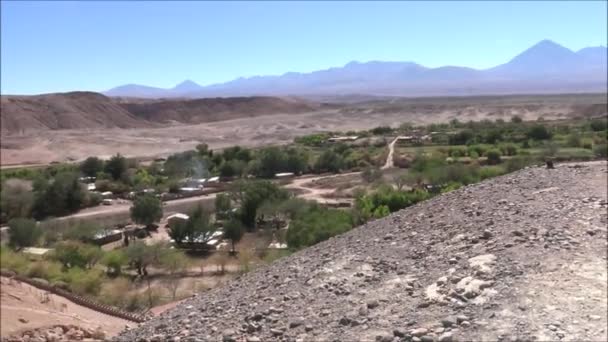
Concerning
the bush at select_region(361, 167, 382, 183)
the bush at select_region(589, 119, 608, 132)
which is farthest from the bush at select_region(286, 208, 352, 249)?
the bush at select_region(589, 119, 608, 132)

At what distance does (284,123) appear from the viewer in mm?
115938

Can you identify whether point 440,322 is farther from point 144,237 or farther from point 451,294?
point 144,237

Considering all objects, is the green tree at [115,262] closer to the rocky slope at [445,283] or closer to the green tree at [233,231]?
the green tree at [233,231]

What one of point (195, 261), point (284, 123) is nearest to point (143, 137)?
point (284, 123)

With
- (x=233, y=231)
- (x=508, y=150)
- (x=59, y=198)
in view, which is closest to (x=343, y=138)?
(x=508, y=150)

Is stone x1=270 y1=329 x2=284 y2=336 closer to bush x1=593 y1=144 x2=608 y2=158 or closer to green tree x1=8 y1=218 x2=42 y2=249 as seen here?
green tree x1=8 y1=218 x2=42 y2=249

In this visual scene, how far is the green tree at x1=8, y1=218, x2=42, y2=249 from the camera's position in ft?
108

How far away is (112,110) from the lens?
5037 inches

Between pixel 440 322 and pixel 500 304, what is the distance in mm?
746

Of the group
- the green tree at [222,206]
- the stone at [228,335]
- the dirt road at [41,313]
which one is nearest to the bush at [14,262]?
the dirt road at [41,313]

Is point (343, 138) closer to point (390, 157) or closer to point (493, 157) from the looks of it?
point (390, 157)

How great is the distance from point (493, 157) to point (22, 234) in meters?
35.5

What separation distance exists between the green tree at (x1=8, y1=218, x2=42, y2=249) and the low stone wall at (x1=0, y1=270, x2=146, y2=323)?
9399mm

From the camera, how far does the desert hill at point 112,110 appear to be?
111 meters
